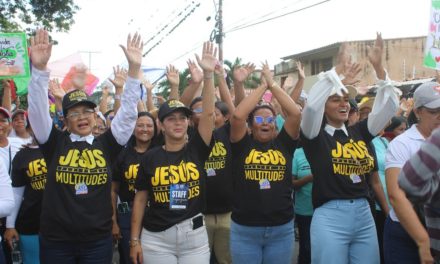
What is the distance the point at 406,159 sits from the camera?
10.6ft

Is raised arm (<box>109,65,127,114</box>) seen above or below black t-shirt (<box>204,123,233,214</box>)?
above

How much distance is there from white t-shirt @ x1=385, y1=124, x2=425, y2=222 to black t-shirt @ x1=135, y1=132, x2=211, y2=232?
148 cm

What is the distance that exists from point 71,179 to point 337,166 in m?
2.13

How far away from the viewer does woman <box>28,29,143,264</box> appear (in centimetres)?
354

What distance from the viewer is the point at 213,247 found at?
4.97 m

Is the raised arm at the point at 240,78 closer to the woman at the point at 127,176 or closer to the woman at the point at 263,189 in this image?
the woman at the point at 263,189

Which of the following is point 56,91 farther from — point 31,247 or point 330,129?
point 330,129

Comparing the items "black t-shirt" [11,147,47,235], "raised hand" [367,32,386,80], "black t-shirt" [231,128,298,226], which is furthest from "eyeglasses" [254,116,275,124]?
"black t-shirt" [11,147,47,235]

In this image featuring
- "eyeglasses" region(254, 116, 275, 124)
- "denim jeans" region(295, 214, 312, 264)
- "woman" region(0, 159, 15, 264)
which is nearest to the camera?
"woman" region(0, 159, 15, 264)

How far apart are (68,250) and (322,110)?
2304 millimetres

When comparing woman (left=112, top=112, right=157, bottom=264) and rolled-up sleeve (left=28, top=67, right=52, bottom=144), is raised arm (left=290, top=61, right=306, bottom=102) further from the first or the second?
rolled-up sleeve (left=28, top=67, right=52, bottom=144)

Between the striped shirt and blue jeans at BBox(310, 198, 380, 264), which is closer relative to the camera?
the striped shirt

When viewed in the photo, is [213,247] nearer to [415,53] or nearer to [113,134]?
[113,134]

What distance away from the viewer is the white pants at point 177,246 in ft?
11.8
